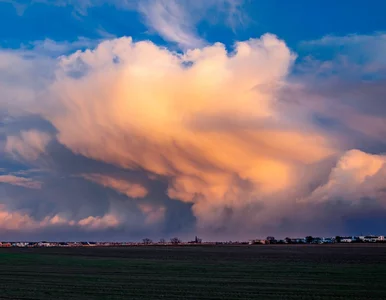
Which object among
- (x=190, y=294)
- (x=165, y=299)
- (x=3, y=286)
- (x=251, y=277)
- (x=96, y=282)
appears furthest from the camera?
(x=251, y=277)

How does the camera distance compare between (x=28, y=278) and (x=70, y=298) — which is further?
(x=28, y=278)

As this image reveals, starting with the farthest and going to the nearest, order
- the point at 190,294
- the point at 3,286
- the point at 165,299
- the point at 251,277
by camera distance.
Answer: the point at 251,277, the point at 3,286, the point at 190,294, the point at 165,299

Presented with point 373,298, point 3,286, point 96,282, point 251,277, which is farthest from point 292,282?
point 3,286

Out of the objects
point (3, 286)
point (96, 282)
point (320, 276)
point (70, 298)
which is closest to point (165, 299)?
point (70, 298)

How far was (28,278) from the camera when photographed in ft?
121

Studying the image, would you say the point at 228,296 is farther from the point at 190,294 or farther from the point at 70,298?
the point at 70,298

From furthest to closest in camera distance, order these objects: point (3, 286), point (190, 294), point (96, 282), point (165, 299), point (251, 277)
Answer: point (251, 277) → point (96, 282) → point (3, 286) → point (190, 294) → point (165, 299)

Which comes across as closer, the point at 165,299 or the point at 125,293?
the point at 165,299

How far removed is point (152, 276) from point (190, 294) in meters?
11.6

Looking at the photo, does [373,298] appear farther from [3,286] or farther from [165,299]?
[3,286]

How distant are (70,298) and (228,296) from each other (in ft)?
26.3

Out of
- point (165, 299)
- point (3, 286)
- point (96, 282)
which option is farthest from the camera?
point (96, 282)

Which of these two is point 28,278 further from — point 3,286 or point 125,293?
point 125,293

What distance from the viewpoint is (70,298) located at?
81.8 feet
